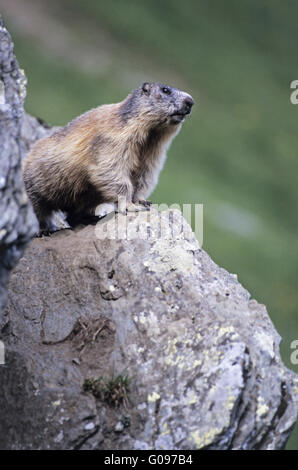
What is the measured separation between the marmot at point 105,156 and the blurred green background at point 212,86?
8.48 m

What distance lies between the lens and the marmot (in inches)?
276

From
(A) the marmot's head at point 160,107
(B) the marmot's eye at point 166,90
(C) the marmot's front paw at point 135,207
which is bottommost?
(C) the marmot's front paw at point 135,207

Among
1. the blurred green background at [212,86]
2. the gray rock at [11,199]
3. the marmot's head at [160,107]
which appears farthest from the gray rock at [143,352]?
the blurred green background at [212,86]

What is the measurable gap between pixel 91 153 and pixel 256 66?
60.4ft

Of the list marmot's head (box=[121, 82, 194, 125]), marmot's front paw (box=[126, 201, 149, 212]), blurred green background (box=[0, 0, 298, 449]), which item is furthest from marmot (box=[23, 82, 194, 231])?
blurred green background (box=[0, 0, 298, 449])

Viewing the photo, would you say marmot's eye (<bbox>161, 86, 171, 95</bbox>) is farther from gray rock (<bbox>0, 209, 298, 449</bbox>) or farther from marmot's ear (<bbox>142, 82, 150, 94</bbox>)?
gray rock (<bbox>0, 209, 298, 449</bbox>)

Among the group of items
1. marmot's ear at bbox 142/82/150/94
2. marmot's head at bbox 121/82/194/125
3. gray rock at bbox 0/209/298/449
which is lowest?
gray rock at bbox 0/209/298/449

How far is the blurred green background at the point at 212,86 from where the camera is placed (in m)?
17.3

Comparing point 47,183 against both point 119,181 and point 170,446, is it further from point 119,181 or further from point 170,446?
point 170,446

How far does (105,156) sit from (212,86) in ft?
55.1

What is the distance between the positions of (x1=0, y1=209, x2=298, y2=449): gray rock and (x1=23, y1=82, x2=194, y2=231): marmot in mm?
1195

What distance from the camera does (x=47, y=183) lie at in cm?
710

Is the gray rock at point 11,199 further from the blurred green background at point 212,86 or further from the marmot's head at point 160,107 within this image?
the blurred green background at point 212,86

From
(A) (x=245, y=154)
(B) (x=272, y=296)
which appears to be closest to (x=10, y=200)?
(B) (x=272, y=296)
